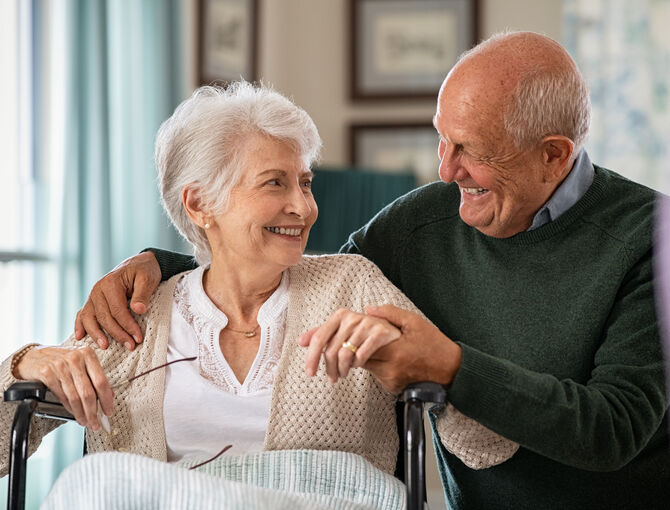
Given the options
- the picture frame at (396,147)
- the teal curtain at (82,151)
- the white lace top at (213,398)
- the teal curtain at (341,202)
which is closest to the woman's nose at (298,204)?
the white lace top at (213,398)

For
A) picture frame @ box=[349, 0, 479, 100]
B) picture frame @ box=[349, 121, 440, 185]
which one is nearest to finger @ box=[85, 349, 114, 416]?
picture frame @ box=[349, 121, 440, 185]

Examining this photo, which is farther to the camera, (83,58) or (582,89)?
(83,58)

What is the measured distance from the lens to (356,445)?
175 cm

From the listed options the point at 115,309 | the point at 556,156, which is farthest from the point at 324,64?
the point at 115,309

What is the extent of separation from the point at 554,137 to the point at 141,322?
0.94 meters

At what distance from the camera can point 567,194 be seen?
185cm

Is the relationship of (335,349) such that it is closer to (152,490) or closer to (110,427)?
(152,490)

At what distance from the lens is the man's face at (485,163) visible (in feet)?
5.88

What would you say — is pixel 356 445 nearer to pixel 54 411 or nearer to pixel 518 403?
pixel 518 403

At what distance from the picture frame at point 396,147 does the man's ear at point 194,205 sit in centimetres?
244

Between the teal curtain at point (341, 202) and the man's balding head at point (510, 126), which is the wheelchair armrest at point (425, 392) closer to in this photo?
the man's balding head at point (510, 126)

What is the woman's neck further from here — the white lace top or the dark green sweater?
the dark green sweater

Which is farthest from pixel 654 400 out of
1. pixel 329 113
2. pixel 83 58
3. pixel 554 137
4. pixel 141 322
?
pixel 329 113

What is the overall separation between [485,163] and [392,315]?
1.54 feet
